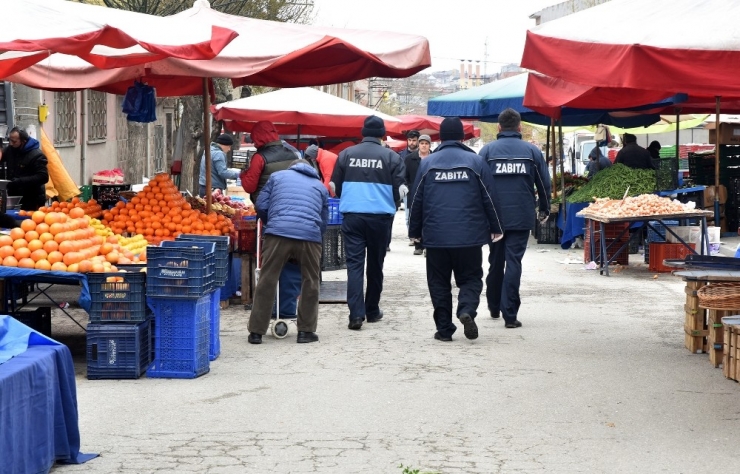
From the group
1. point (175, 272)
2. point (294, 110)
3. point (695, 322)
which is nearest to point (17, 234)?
point (175, 272)

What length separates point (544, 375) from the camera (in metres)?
8.96

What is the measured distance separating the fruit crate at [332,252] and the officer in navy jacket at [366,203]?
4663 millimetres

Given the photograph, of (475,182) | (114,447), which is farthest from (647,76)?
(114,447)

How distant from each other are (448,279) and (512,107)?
472 inches

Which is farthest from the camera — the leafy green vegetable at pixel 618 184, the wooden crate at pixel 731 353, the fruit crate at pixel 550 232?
the fruit crate at pixel 550 232

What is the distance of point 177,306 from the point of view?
345 inches

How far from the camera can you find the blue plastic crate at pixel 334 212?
15.4 meters

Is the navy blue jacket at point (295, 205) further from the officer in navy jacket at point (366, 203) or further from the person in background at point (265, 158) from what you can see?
the person in background at point (265, 158)

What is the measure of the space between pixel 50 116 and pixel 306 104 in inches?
306

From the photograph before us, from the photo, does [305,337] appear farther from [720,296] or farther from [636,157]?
[636,157]

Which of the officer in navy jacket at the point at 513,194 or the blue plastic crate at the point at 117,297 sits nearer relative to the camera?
the blue plastic crate at the point at 117,297

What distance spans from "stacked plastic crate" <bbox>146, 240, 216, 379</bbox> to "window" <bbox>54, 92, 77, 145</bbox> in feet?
54.6

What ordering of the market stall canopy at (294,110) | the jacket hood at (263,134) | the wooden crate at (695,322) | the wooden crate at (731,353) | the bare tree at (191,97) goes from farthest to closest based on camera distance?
1. the bare tree at (191,97)
2. the market stall canopy at (294,110)
3. the jacket hood at (263,134)
4. the wooden crate at (695,322)
5. the wooden crate at (731,353)

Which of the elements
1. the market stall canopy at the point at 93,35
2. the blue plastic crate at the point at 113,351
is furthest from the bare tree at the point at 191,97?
the blue plastic crate at the point at 113,351
